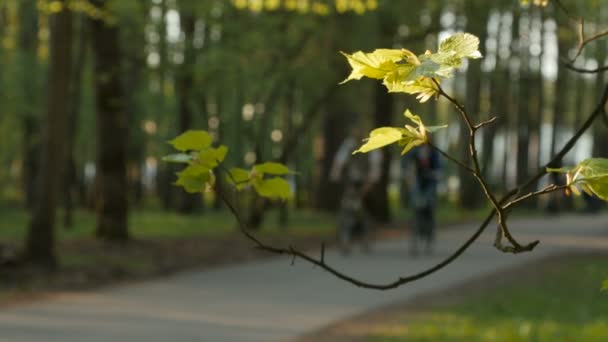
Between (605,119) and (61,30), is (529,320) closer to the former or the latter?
(61,30)

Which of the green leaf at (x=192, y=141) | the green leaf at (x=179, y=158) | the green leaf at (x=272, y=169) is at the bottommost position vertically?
the green leaf at (x=272, y=169)

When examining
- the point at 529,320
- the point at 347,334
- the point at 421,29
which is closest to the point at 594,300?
the point at 529,320

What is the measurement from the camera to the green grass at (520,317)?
9.13 meters

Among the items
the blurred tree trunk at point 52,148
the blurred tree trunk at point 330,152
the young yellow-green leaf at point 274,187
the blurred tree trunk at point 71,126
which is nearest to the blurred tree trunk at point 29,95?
the blurred tree trunk at point 71,126

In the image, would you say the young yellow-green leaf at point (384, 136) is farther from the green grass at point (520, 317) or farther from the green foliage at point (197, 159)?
the green grass at point (520, 317)

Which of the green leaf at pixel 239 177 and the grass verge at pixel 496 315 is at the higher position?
the green leaf at pixel 239 177

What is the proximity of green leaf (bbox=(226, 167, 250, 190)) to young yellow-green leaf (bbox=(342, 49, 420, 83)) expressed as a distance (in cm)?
63

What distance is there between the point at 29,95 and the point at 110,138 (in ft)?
46.8

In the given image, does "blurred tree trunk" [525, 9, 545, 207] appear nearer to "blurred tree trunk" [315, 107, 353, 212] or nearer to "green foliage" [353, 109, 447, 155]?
"blurred tree trunk" [315, 107, 353, 212]

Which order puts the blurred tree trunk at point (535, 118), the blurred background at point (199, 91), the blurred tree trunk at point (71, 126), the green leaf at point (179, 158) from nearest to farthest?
the green leaf at point (179, 158)
the blurred background at point (199, 91)
the blurred tree trunk at point (71, 126)
the blurred tree trunk at point (535, 118)

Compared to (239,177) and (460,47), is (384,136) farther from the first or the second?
(239,177)

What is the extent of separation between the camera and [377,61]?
194 centimetres

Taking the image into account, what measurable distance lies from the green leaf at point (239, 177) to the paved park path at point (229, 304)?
6.55m

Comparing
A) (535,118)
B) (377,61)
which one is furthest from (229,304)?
(535,118)
